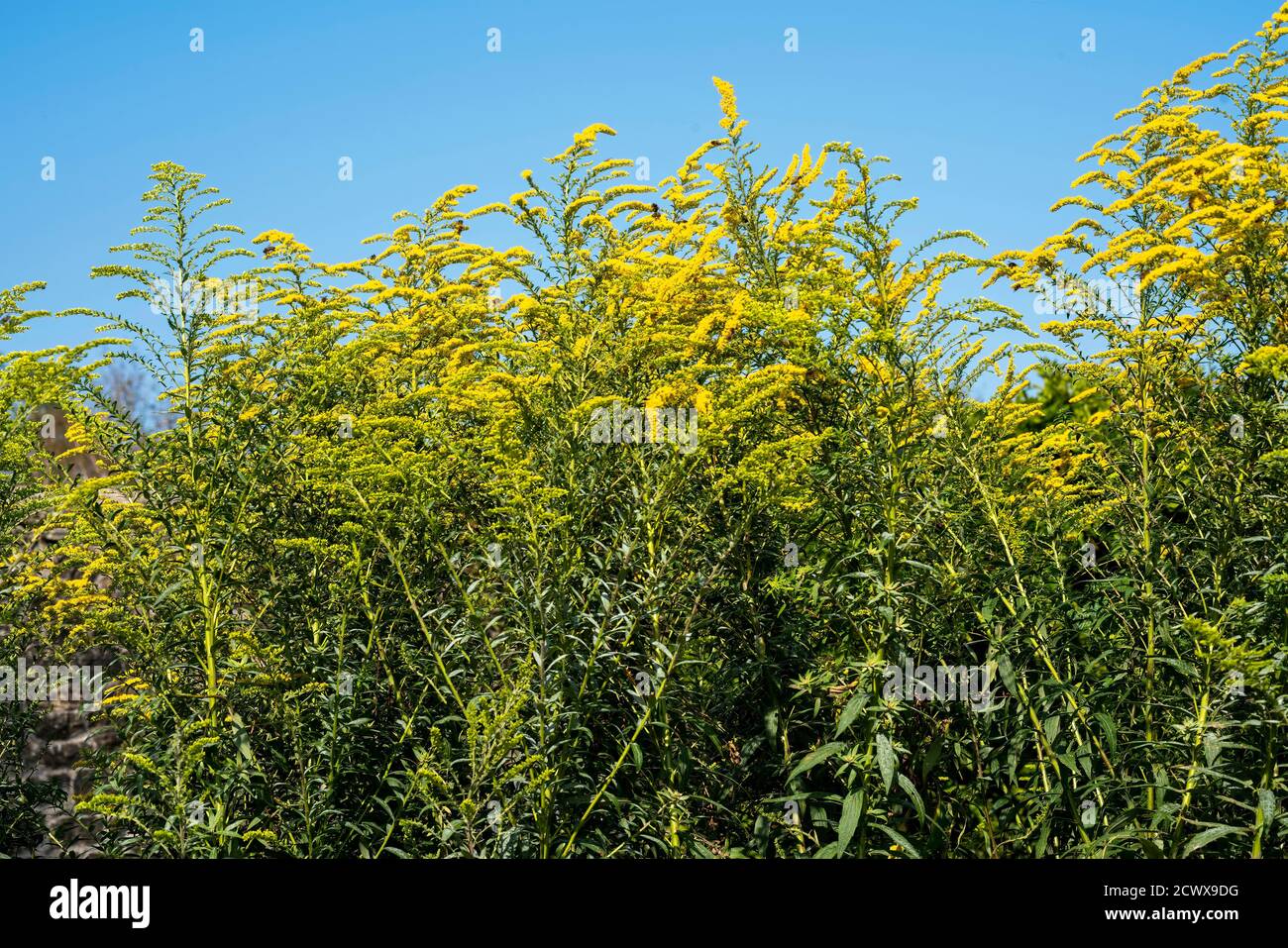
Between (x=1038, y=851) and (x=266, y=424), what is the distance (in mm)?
3763

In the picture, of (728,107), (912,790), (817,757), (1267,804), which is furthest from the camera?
(728,107)

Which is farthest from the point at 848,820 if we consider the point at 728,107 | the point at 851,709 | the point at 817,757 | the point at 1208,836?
the point at 728,107

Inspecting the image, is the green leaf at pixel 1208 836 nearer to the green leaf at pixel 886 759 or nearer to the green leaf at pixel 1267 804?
the green leaf at pixel 1267 804

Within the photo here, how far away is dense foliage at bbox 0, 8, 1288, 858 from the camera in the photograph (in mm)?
4191

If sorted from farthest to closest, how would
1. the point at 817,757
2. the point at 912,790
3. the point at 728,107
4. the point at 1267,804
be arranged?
the point at 728,107, the point at 817,757, the point at 912,790, the point at 1267,804

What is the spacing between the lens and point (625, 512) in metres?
4.47

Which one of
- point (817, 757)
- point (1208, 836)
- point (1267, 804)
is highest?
point (817, 757)

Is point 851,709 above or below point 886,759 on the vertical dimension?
above

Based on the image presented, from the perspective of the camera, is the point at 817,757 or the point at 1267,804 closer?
the point at 1267,804

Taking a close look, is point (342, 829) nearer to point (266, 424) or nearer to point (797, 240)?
point (266, 424)

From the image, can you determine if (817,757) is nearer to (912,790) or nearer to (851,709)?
(851,709)

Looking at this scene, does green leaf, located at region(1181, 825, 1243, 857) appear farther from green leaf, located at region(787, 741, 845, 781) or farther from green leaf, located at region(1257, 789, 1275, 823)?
green leaf, located at region(787, 741, 845, 781)

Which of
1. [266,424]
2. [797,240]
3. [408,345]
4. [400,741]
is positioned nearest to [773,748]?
[400,741]

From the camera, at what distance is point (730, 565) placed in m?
4.72
